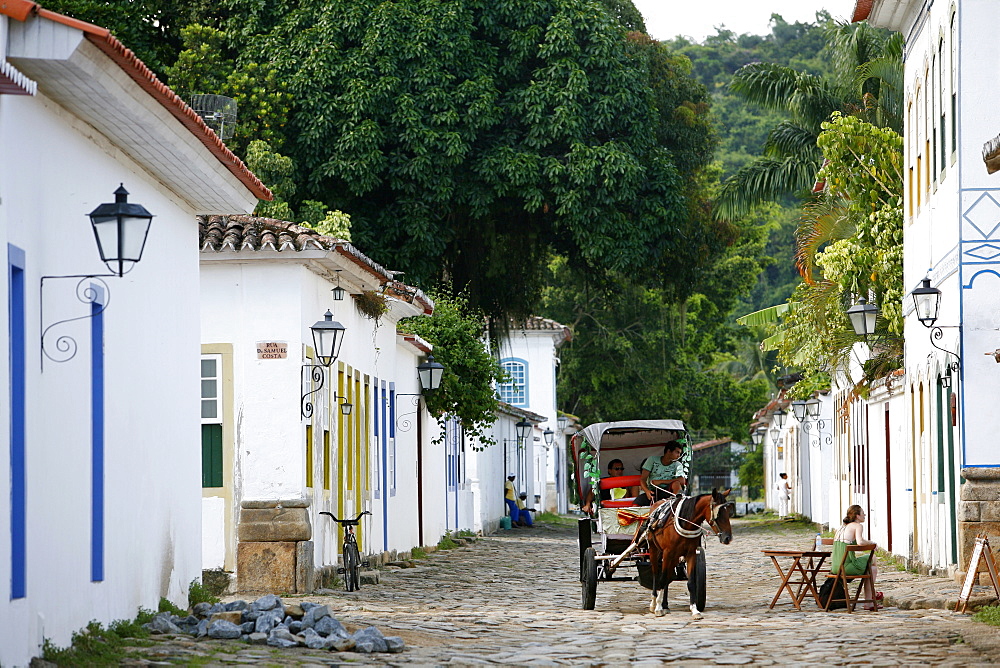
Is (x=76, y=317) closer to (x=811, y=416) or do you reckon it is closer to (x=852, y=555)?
(x=852, y=555)

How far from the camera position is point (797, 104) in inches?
1212

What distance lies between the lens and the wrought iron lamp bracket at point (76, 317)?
9.52m

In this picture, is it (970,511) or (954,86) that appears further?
(954,86)

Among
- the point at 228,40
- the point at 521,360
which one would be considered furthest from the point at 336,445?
the point at 521,360

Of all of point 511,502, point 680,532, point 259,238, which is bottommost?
point 511,502

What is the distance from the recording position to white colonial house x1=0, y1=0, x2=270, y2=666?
8906mm

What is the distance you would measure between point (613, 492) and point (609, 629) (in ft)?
13.9

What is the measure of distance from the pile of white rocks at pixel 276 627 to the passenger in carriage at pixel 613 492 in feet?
17.6

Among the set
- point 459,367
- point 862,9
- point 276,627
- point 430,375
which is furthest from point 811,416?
point 276,627

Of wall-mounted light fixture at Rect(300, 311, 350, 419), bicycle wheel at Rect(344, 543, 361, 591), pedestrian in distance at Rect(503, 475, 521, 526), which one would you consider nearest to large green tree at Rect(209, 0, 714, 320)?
wall-mounted light fixture at Rect(300, 311, 350, 419)

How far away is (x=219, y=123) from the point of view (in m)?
19.6

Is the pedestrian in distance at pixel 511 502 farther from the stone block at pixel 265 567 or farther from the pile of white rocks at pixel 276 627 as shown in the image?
the pile of white rocks at pixel 276 627

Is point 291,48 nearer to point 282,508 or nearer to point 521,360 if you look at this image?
point 282,508

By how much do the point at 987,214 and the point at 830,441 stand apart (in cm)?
1938
